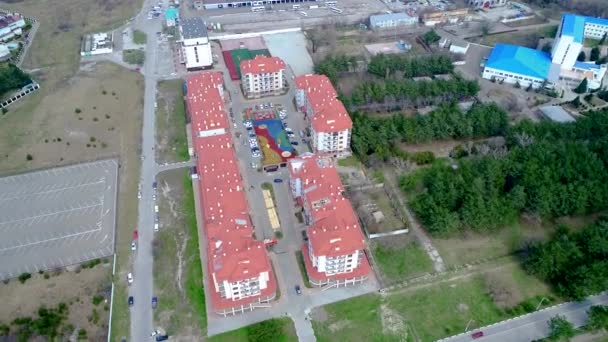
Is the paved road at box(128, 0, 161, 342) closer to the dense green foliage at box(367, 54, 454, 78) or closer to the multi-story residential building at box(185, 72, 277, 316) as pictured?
the multi-story residential building at box(185, 72, 277, 316)

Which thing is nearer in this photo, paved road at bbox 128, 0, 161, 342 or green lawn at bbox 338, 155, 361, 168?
paved road at bbox 128, 0, 161, 342

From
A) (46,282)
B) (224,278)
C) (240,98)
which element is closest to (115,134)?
(240,98)

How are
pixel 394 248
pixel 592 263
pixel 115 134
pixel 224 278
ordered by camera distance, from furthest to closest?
pixel 115 134
pixel 394 248
pixel 592 263
pixel 224 278

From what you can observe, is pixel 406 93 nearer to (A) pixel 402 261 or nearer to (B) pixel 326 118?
(B) pixel 326 118

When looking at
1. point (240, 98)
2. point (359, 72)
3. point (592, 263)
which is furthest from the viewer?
point (359, 72)

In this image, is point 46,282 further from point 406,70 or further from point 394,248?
point 406,70

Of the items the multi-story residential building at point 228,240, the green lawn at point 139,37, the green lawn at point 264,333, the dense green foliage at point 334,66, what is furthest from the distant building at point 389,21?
the green lawn at point 264,333

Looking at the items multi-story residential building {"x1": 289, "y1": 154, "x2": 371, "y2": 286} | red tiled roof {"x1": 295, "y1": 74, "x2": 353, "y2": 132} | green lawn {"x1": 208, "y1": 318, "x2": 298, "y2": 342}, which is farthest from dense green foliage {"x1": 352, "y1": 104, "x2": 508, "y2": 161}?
green lawn {"x1": 208, "y1": 318, "x2": 298, "y2": 342}

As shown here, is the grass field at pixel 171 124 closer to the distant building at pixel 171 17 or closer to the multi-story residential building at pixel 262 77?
the multi-story residential building at pixel 262 77
